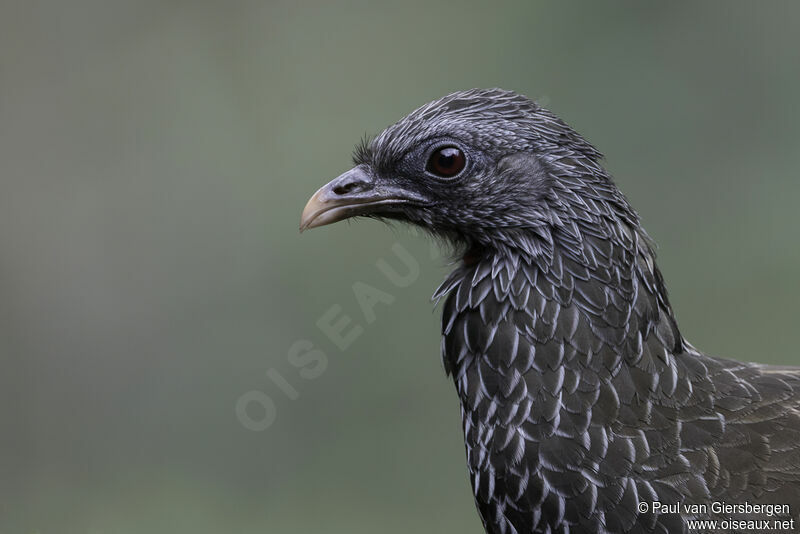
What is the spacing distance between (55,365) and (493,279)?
6.75m

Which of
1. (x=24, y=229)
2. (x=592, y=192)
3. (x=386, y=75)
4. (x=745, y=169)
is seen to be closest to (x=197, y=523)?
(x=24, y=229)

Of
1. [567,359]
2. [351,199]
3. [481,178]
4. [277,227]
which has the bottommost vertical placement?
[567,359]

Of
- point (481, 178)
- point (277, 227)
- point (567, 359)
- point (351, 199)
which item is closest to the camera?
point (567, 359)

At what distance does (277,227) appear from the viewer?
9875 mm

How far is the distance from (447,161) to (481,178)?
186 millimetres

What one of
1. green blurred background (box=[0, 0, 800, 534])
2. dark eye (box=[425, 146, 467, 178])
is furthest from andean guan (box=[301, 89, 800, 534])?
green blurred background (box=[0, 0, 800, 534])

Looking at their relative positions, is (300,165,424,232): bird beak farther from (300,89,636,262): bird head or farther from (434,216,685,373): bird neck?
(434,216,685,373): bird neck

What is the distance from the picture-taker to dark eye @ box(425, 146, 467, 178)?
181 inches

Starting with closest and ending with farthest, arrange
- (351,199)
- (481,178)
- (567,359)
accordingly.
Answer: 1. (567,359)
2. (481,178)
3. (351,199)

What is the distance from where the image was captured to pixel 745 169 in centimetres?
1120

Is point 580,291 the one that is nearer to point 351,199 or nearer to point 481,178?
point 481,178

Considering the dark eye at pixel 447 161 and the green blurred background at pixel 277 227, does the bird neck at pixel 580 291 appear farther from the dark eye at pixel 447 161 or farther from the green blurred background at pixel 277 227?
the green blurred background at pixel 277 227

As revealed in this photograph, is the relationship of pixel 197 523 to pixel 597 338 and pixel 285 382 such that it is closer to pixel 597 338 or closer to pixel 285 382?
pixel 285 382

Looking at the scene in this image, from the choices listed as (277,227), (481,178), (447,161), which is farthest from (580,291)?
(277,227)
